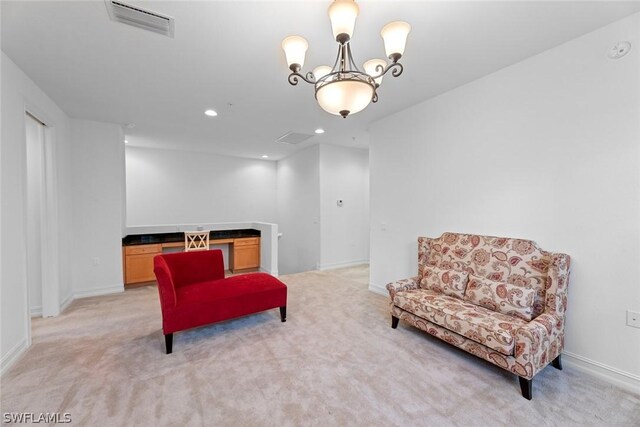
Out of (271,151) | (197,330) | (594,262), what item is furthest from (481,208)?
(271,151)

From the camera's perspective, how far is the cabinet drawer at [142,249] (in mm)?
4379

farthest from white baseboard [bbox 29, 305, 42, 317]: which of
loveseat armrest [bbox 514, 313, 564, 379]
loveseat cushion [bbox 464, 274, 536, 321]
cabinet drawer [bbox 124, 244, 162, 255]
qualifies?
loveseat armrest [bbox 514, 313, 564, 379]

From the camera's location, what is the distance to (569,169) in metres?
2.16

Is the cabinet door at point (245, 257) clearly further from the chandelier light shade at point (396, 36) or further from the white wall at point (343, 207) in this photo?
the chandelier light shade at point (396, 36)

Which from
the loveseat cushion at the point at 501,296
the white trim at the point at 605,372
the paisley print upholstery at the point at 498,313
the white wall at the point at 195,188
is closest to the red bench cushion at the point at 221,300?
the paisley print upholstery at the point at 498,313

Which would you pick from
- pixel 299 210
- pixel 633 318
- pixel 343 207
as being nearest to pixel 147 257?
pixel 299 210

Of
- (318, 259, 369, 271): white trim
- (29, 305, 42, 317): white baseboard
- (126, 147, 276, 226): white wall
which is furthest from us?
(126, 147, 276, 226): white wall

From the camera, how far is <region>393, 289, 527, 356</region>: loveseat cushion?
1.91m

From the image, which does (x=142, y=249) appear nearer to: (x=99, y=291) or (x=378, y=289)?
(x=99, y=291)

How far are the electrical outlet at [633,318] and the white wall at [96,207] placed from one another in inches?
233

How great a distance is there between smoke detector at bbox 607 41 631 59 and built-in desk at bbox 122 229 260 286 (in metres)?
5.47

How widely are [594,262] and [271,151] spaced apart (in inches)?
220

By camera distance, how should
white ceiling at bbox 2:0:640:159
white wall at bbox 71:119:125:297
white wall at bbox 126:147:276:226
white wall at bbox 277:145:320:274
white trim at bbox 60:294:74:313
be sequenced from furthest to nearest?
white wall at bbox 126:147:276:226 → white wall at bbox 277:145:320:274 → white wall at bbox 71:119:125:297 → white trim at bbox 60:294:74:313 → white ceiling at bbox 2:0:640:159

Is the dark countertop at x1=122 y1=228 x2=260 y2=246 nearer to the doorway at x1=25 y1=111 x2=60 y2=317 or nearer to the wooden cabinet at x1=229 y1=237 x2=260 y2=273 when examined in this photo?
the wooden cabinet at x1=229 y1=237 x2=260 y2=273
